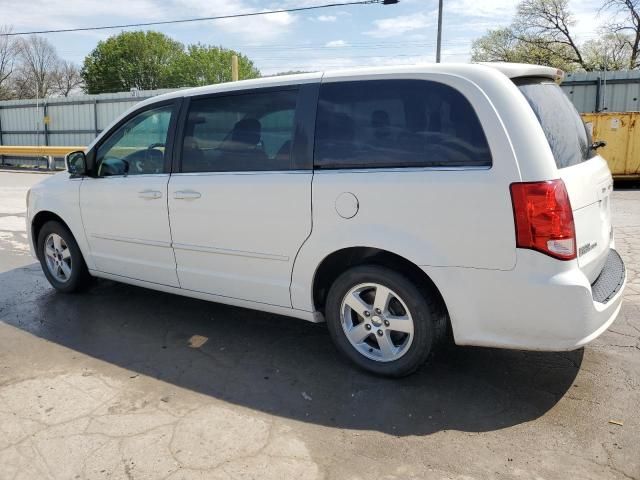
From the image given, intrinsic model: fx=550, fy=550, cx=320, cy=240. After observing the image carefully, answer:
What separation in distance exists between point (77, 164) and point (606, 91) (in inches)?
663

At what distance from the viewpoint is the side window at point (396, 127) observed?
2.96 m

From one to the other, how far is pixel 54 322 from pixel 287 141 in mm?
2545

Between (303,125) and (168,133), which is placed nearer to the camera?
(303,125)

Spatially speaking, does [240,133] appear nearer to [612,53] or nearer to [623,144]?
[623,144]

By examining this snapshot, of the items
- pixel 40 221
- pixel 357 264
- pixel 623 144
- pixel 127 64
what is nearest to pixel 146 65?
pixel 127 64

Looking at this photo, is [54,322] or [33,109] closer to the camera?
[54,322]

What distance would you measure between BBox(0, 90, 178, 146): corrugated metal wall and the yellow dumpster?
50.6 ft

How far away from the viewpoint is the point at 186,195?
393 cm

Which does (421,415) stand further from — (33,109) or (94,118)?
(33,109)

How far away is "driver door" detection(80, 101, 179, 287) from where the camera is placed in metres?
4.17

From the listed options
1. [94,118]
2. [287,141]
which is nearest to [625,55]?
[94,118]

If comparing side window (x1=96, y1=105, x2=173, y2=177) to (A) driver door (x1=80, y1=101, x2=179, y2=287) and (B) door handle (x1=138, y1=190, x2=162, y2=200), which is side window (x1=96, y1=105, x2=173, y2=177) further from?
(B) door handle (x1=138, y1=190, x2=162, y2=200)

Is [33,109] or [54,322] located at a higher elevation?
[33,109]

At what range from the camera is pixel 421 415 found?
3.00 meters
